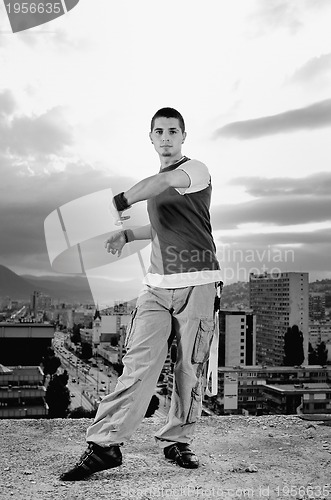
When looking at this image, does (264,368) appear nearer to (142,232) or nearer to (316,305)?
(316,305)

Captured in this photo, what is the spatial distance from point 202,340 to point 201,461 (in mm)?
569

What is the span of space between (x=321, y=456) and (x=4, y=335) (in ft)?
29.4

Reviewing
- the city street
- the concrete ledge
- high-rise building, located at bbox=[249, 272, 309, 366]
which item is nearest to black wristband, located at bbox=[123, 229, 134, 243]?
the concrete ledge

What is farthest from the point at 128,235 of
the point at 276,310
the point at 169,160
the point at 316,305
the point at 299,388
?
the point at 276,310

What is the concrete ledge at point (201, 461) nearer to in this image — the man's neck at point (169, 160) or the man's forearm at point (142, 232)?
the man's forearm at point (142, 232)

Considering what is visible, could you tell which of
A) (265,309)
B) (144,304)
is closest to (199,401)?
(144,304)

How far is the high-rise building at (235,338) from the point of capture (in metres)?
14.6

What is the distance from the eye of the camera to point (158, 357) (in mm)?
1889

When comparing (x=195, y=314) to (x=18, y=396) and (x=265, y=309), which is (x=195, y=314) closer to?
(x=18, y=396)

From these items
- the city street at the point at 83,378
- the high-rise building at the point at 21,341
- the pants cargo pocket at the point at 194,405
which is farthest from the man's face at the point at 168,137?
the city street at the point at 83,378

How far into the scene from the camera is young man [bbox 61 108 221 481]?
6.09 feet

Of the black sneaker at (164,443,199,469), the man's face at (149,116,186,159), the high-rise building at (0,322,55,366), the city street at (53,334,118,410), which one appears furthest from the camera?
the city street at (53,334,118,410)

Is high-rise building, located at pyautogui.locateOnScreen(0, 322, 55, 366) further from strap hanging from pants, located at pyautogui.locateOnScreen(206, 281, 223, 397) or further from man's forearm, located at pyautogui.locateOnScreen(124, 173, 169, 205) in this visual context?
man's forearm, located at pyautogui.locateOnScreen(124, 173, 169, 205)

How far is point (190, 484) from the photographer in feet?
6.28
